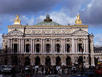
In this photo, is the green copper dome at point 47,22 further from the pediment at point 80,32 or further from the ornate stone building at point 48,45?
the pediment at point 80,32

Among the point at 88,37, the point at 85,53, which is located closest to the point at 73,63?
the point at 85,53

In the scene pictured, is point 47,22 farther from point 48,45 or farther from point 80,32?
point 80,32

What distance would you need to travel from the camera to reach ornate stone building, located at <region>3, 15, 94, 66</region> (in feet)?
422

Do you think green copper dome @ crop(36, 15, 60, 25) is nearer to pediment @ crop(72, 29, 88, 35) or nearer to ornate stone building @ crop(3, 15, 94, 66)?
ornate stone building @ crop(3, 15, 94, 66)

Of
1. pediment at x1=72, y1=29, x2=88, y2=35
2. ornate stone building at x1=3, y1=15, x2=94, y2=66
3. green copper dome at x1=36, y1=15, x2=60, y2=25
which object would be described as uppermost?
green copper dome at x1=36, y1=15, x2=60, y2=25

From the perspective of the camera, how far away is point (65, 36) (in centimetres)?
13050

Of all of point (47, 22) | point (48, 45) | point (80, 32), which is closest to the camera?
point (80, 32)

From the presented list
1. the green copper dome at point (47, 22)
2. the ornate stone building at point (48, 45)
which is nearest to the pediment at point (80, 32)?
the ornate stone building at point (48, 45)

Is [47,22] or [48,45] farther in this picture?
[47,22]

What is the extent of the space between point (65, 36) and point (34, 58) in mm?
20407

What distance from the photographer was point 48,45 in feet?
433

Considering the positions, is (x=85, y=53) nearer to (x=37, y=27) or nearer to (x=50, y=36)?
(x=50, y=36)

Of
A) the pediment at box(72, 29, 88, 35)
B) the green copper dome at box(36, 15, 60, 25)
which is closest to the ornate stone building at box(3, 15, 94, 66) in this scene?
the pediment at box(72, 29, 88, 35)

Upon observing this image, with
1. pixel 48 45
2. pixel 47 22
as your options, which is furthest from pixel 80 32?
pixel 47 22
